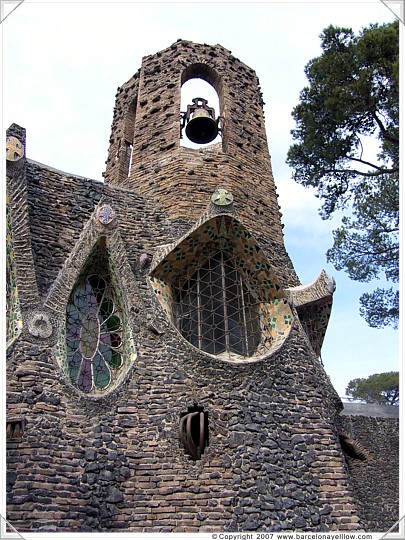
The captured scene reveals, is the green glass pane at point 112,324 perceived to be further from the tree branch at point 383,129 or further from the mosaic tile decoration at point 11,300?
the tree branch at point 383,129

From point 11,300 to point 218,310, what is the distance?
243 centimetres

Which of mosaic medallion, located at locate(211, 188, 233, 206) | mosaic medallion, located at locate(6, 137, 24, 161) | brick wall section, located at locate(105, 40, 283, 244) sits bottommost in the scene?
mosaic medallion, located at locate(211, 188, 233, 206)

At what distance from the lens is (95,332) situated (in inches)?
275

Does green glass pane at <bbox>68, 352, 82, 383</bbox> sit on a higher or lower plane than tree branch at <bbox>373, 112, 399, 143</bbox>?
lower

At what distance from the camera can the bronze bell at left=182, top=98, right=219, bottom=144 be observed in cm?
969

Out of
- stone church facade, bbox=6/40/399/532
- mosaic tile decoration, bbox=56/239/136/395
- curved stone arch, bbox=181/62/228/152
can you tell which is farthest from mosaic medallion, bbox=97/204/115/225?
curved stone arch, bbox=181/62/228/152

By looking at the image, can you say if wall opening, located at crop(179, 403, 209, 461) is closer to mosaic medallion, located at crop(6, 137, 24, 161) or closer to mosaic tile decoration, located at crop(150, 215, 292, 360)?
mosaic tile decoration, located at crop(150, 215, 292, 360)

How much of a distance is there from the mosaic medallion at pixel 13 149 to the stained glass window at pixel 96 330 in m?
1.46

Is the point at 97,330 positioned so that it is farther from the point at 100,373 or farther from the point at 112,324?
the point at 100,373

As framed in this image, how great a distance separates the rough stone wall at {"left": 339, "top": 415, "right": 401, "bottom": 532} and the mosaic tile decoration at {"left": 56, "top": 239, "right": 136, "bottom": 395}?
4.44 meters

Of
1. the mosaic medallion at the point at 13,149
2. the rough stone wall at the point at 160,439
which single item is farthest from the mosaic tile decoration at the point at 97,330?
the mosaic medallion at the point at 13,149

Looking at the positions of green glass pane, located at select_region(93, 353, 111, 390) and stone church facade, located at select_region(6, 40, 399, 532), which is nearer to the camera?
stone church facade, located at select_region(6, 40, 399, 532)

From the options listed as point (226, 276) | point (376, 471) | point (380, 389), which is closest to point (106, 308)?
point (226, 276)

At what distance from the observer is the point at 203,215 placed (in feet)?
24.6
